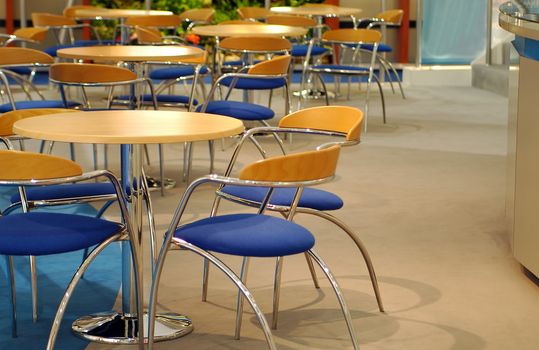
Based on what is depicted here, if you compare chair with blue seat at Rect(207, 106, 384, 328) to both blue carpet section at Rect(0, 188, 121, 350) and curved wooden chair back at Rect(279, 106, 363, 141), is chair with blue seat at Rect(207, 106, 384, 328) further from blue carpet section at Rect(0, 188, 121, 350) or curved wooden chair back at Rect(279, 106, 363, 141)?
blue carpet section at Rect(0, 188, 121, 350)

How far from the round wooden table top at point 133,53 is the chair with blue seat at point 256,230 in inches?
102

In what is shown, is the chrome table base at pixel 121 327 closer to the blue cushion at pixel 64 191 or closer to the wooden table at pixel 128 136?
the wooden table at pixel 128 136

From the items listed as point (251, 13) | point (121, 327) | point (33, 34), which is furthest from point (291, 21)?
point (121, 327)

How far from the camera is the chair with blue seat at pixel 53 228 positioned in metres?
2.96

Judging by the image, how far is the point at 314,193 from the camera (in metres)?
3.80

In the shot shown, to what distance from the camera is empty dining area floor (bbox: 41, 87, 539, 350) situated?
3.62 m

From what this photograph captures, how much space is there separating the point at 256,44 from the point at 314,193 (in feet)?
10.8

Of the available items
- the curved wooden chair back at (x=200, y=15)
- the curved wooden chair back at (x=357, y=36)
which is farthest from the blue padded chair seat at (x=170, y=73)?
the curved wooden chair back at (x=200, y=15)

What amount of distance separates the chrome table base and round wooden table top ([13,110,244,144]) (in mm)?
718

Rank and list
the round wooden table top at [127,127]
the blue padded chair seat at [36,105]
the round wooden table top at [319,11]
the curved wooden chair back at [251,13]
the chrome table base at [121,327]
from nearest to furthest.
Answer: the round wooden table top at [127,127] → the chrome table base at [121,327] → the blue padded chair seat at [36,105] → the round wooden table top at [319,11] → the curved wooden chair back at [251,13]

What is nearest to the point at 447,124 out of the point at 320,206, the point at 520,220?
the point at 520,220

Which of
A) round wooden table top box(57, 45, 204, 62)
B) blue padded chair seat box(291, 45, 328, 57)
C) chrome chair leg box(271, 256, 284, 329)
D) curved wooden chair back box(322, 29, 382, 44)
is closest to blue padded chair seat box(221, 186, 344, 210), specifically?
chrome chair leg box(271, 256, 284, 329)

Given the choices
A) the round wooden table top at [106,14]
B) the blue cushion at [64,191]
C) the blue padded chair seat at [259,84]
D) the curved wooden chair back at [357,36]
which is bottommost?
the blue padded chair seat at [259,84]

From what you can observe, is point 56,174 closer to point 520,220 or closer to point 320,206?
point 320,206
